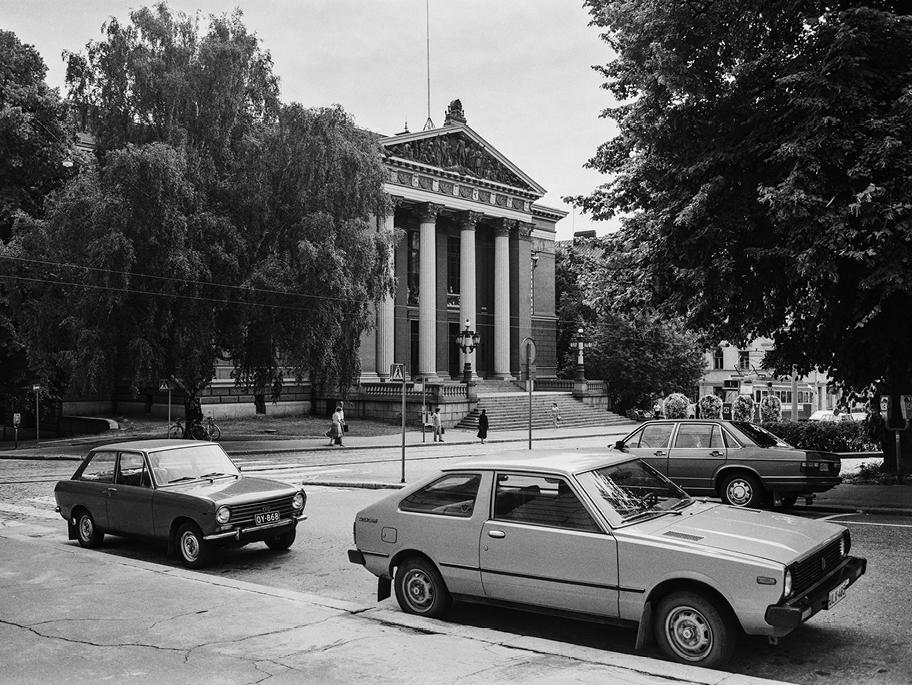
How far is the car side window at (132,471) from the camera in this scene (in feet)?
36.2

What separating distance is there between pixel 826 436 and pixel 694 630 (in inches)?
760

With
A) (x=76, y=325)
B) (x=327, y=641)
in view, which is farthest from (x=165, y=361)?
(x=327, y=641)

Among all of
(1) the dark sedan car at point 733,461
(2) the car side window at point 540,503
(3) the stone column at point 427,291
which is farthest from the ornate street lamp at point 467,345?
(2) the car side window at point 540,503

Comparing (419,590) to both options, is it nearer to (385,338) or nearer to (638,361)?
(385,338)

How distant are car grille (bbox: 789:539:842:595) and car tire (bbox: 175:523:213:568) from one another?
702 cm

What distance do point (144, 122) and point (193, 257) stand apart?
289 inches

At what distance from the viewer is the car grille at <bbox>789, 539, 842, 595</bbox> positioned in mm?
5887

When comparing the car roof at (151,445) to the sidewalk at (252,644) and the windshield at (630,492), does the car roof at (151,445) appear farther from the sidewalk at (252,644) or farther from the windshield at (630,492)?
the windshield at (630,492)

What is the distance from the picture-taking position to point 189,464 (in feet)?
37.1

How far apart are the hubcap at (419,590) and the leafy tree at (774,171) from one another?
739 centimetres

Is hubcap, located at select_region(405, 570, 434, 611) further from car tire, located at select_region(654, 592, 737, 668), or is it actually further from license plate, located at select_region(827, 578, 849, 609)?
license plate, located at select_region(827, 578, 849, 609)

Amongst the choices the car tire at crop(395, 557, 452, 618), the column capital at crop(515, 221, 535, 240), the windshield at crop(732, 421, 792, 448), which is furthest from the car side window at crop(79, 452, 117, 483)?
the column capital at crop(515, 221, 535, 240)

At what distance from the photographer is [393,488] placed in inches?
697

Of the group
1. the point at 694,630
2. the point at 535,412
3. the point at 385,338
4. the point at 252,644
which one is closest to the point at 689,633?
the point at 694,630
